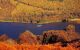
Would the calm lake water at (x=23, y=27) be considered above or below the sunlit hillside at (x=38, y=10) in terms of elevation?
below

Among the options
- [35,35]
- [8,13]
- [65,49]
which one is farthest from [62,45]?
[8,13]

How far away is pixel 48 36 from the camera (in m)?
6.98

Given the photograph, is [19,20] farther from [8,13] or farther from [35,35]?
[35,35]

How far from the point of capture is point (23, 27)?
7727 mm

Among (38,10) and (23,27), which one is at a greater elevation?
(38,10)

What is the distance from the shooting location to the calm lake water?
24.7 ft

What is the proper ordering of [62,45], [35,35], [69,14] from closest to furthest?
1. [62,45]
2. [35,35]
3. [69,14]

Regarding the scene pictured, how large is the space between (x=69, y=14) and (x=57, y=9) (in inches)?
13.0

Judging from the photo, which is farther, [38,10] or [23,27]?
[38,10]

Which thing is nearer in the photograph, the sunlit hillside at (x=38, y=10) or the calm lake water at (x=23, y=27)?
the calm lake water at (x=23, y=27)

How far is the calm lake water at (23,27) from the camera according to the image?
24.7 ft

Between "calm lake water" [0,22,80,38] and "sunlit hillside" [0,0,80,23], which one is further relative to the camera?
"sunlit hillside" [0,0,80,23]

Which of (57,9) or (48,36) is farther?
(57,9)

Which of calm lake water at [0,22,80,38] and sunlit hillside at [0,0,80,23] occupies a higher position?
sunlit hillside at [0,0,80,23]
